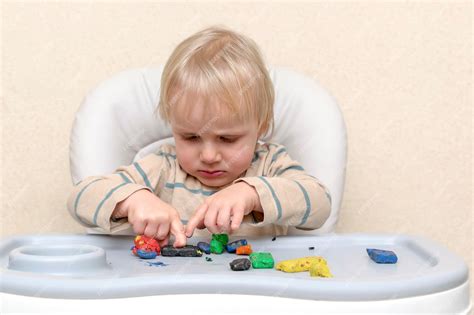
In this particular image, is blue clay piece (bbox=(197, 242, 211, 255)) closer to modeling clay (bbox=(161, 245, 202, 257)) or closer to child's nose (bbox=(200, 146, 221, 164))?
modeling clay (bbox=(161, 245, 202, 257))

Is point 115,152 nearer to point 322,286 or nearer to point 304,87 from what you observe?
point 304,87

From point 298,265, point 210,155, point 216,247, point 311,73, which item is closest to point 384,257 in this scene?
point 298,265

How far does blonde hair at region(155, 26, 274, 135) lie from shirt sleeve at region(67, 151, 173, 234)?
114 millimetres

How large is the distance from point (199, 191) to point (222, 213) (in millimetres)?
241

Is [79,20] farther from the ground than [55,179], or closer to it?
farther from the ground

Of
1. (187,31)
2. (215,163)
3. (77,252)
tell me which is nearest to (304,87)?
(215,163)

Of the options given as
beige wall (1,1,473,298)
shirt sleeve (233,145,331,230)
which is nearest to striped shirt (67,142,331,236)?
shirt sleeve (233,145,331,230)

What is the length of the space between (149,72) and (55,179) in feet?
1.46

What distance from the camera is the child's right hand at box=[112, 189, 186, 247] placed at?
35.9 inches

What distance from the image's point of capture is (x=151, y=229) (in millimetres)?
933

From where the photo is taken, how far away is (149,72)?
1.29 m

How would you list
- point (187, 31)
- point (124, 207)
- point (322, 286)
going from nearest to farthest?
point (322, 286) < point (124, 207) < point (187, 31)

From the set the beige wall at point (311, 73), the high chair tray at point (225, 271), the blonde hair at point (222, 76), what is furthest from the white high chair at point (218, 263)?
the beige wall at point (311, 73)

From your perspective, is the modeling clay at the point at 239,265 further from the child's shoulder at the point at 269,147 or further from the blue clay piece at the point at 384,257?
the child's shoulder at the point at 269,147
